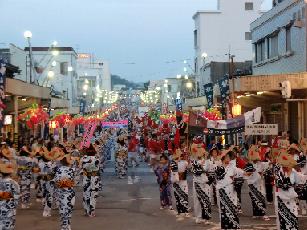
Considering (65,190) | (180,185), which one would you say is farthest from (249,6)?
(65,190)

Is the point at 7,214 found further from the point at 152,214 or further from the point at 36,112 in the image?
the point at 36,112

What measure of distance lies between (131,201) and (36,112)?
594 inches

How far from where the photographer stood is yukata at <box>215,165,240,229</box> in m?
13.7

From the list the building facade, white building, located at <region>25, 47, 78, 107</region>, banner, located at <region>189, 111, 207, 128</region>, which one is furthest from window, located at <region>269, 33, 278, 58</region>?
white building, located at <region>25, 47, 78, 107</region>

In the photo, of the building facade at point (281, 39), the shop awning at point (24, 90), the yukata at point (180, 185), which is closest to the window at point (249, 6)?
the building facade at point (281, 39)

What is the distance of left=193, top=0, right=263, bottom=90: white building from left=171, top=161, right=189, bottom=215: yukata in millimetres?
57743

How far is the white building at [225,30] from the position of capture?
2921 inches

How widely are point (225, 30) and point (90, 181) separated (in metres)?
61.3

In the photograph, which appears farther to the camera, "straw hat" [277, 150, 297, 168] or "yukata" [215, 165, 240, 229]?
"yukata" [215, 165, 240, 229]

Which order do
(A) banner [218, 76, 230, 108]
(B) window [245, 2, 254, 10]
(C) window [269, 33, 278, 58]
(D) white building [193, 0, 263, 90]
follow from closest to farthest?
(A) banner [218, 76, 230, 108] → (C) window [269, 33, 278, 58] → (D) white building [193, 0, 263, 90] → (B) window [245, 2, 254, 10]

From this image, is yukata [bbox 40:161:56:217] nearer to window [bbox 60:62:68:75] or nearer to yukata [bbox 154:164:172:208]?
yukata [bbox 154:164:172:208]

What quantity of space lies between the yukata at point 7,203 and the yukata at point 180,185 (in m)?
5.48

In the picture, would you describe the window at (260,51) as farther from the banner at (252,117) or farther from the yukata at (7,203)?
the yukata at (7,203)

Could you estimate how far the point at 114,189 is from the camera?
77.8 ft
